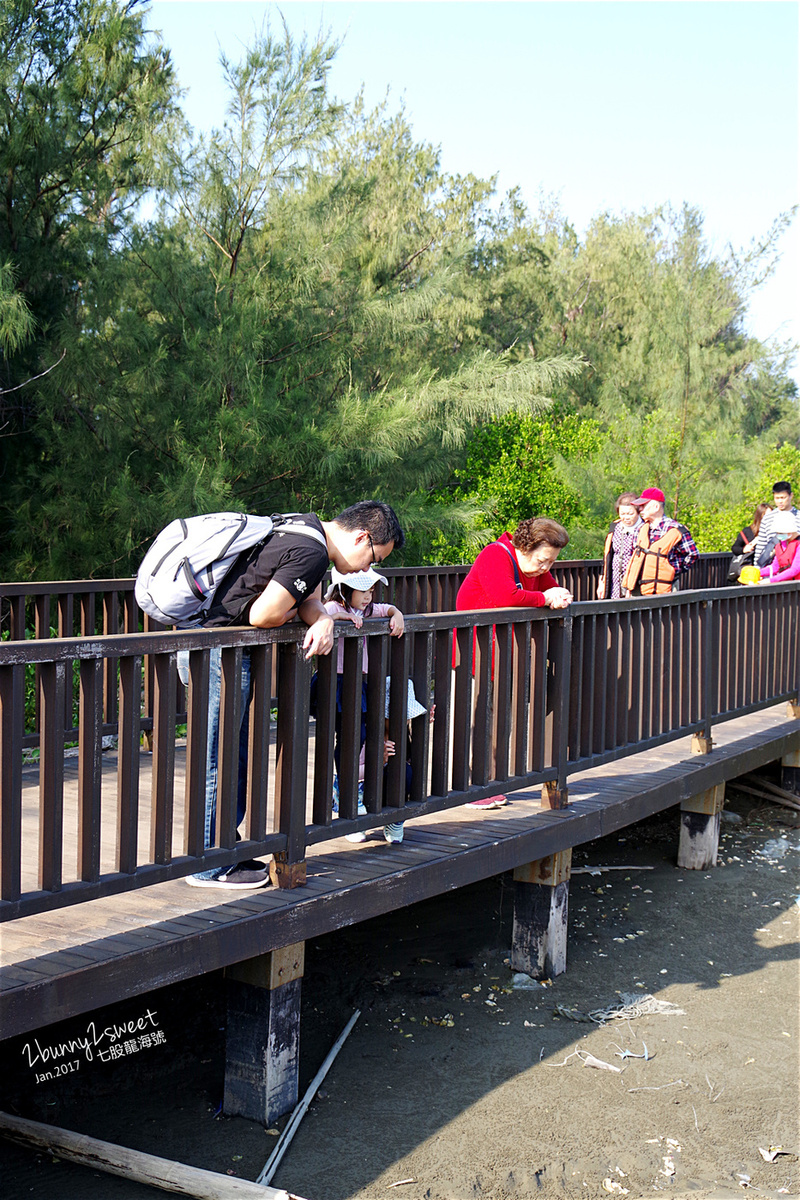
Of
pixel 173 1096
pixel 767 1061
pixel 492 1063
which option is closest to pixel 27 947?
pixel 173 1096

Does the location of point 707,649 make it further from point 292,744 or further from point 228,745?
point 228,745

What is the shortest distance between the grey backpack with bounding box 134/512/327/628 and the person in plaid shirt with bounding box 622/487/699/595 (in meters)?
5.38

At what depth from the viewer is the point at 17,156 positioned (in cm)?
1133

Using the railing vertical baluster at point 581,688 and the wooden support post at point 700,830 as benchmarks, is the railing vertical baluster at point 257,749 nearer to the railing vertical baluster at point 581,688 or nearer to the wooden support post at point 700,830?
the railing vertical baluster at point 581,688

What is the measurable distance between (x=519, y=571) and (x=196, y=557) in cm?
214

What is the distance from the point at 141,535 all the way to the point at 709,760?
6.43 meters

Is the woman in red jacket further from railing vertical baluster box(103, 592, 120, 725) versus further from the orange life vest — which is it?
the orange life vest

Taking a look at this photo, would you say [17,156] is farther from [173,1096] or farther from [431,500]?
[173,1096]

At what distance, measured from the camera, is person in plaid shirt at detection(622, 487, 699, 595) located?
29.2ft

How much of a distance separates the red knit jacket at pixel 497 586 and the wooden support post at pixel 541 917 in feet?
4.27

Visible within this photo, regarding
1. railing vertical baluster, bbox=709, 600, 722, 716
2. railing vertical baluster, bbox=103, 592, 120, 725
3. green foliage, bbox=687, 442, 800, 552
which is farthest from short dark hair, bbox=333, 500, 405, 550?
green foliage, bbox=687, 442, 800, 552

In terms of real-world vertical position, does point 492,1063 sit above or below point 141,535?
below

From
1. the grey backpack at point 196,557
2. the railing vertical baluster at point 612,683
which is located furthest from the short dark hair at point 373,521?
the railing vertical baluster at point 612,683

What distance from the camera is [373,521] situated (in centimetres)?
421
